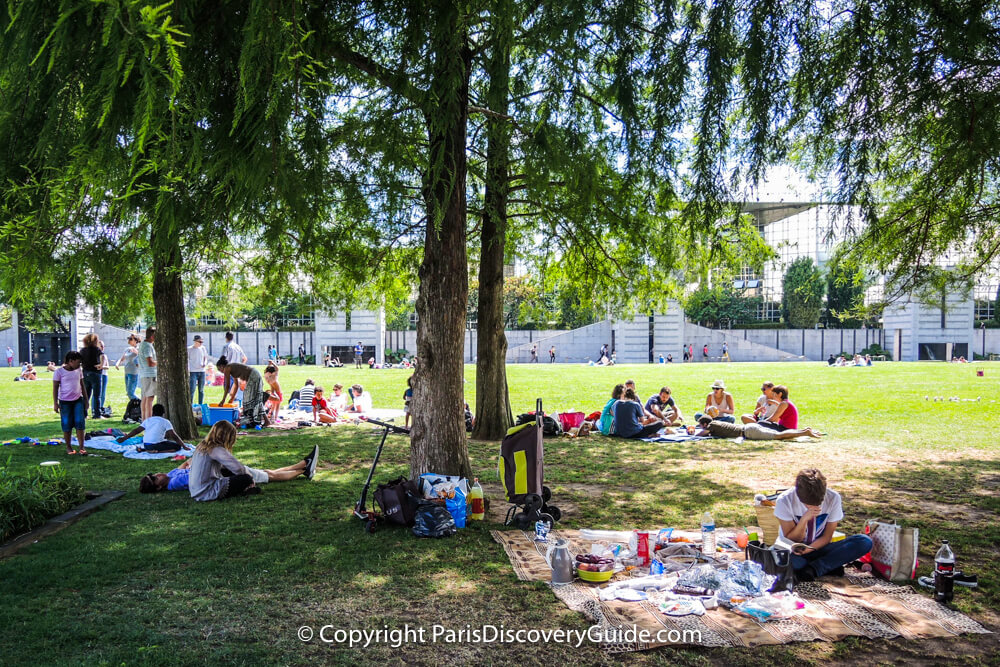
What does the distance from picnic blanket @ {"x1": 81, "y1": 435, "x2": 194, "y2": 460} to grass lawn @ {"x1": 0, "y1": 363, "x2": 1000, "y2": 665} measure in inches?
12.4

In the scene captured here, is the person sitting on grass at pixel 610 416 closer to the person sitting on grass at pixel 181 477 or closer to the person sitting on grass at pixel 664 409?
the person sitting on grass at pixel 664 409

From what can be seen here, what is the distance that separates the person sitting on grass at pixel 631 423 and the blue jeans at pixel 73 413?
9504 mm

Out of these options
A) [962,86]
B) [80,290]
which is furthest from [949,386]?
[80,290]

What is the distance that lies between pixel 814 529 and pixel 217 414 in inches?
465

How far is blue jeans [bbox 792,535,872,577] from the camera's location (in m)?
5.16

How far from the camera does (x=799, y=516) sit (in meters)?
5.38

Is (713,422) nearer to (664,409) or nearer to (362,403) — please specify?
(664,409)

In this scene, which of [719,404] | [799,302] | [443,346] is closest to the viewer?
[443,346]

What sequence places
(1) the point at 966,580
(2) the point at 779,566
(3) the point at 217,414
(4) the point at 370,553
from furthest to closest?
(3) the point at 217,414 → (4) the point at 370,553 → (1) the point at 966,580 → (2) the point at 779,566

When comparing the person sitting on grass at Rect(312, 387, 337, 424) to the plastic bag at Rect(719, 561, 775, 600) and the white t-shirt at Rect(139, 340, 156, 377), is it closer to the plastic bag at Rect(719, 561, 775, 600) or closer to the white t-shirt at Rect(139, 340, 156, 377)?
the white t-shirt at Rect(139, 340, 156, 377)

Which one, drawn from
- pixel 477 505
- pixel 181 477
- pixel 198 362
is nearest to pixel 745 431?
pixel 477 505

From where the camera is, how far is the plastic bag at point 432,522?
6.28 meters

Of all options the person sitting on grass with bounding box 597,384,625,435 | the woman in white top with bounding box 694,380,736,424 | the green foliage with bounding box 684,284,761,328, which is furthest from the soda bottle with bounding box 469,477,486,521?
the green foliage with bounding box 684,284,761,328

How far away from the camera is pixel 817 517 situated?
17.6ft
